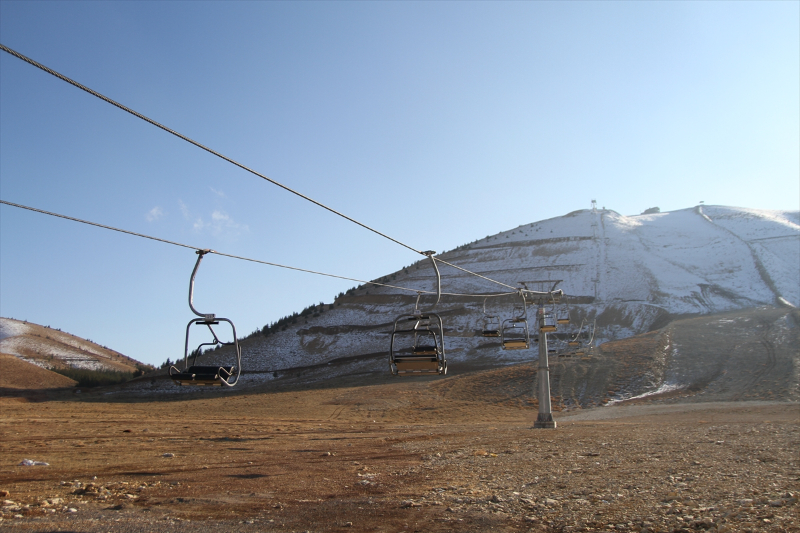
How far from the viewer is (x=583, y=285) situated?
67.8 metres

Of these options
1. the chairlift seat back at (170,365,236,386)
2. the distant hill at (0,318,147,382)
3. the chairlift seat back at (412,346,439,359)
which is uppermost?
the chairlift seat back at (412,346,439,359)

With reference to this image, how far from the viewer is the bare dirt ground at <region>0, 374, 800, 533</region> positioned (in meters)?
7.89

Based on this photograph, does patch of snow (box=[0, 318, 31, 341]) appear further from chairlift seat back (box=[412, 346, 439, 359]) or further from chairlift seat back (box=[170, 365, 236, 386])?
chairlift seat back (box=[412, 346, 439, 359])

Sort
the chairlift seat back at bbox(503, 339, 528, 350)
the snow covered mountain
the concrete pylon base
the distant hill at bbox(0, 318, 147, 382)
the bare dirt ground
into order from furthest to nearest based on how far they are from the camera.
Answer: the distant hill at bbox(0, 318, 147, 382)
the snow covered mountain
the concrete pylon base
the chairlift seat back at bbox(503, 339, 528, 350)
the bare dirt ground

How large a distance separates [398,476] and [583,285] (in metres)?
60.6

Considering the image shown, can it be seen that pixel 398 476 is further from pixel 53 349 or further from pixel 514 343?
pixel 53 349

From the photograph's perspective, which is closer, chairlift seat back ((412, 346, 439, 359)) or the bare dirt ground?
the bare dirt ground

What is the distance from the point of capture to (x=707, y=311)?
54.8 m

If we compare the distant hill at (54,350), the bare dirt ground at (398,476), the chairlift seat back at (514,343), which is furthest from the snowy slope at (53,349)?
the chairlift seat back at (514,343)

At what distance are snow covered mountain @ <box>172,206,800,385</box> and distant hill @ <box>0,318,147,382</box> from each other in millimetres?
33636

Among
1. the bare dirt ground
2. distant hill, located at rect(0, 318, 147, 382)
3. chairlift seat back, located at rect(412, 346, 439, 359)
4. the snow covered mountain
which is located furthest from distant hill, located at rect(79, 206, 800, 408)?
distant hill, located at rect(0, 318, 147, 382)

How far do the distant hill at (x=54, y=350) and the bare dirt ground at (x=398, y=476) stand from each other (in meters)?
60.5

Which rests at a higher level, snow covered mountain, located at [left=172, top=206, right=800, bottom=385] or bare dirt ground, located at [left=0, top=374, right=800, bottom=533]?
snow covered mountain, located at [left=172, top=206, right=800, bottom=385]

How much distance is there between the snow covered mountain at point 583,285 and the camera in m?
54.7
